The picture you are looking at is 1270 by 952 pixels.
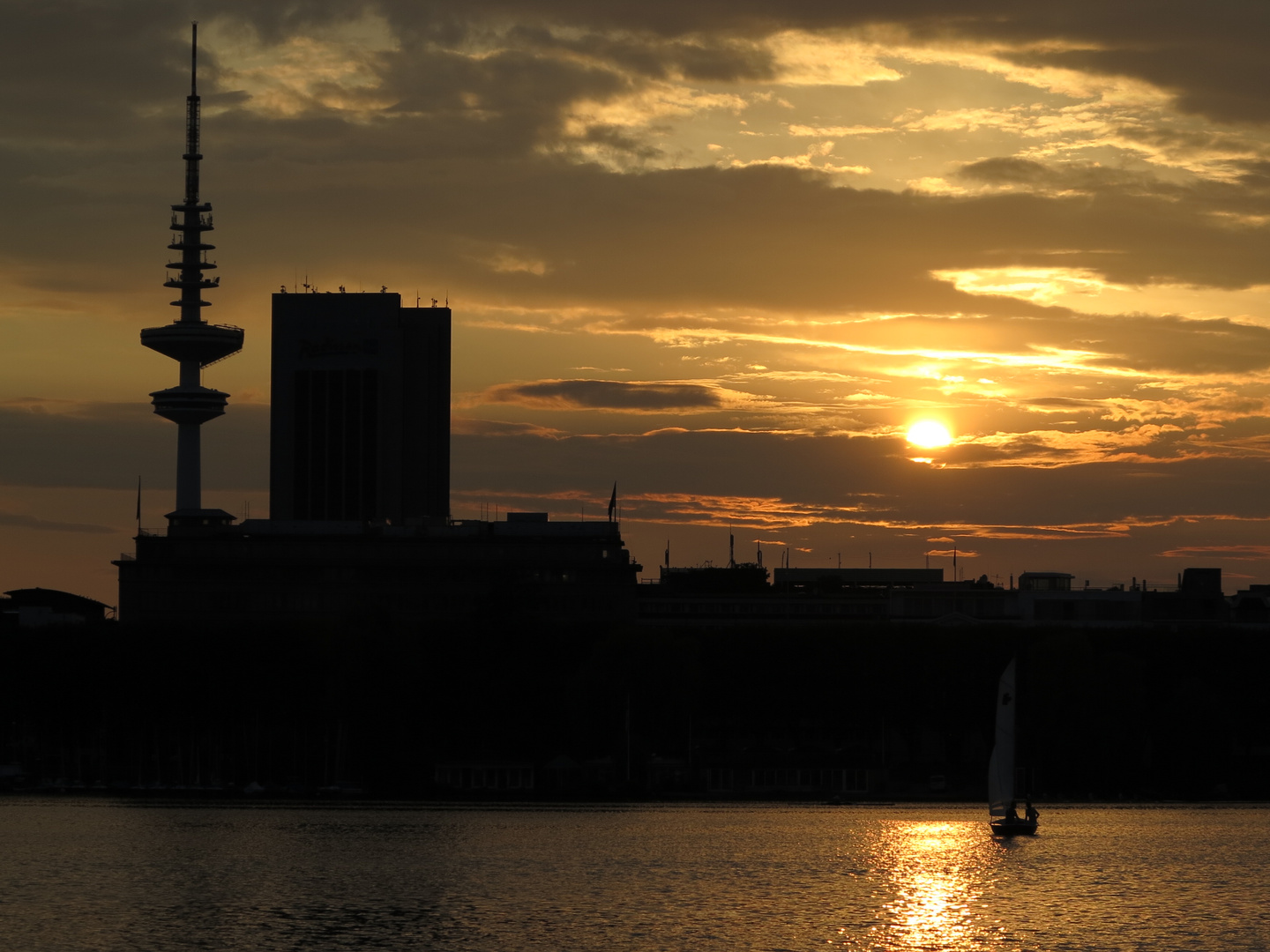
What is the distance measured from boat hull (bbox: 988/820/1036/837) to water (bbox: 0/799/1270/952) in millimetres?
1152

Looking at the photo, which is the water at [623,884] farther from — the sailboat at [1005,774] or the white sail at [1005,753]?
the white sail at [1005,753]

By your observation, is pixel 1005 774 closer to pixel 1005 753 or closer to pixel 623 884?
pixel 1005 753

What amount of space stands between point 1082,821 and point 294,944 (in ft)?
334

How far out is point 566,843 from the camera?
161 meters

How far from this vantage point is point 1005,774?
6516 inches

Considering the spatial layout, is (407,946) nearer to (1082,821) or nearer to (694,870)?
(694,870)

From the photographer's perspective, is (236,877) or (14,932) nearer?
(14,932)

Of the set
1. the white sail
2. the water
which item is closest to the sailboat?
the white sail

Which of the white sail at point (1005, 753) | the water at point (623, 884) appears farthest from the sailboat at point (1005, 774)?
the water at point (623, 884)

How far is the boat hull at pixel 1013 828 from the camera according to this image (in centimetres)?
16375

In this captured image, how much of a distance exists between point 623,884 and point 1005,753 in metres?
44.2

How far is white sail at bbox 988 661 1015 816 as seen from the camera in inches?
6417

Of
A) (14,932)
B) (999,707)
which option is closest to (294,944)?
(14,932)

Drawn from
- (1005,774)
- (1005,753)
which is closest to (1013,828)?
(1005,774)
